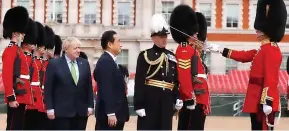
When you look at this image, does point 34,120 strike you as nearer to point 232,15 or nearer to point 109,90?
point 109,90

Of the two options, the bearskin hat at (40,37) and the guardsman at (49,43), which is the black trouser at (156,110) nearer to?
the bearskin hat at (40,37)

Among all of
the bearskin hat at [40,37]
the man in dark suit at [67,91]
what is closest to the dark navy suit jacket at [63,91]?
the man in dark suit at [67,91]

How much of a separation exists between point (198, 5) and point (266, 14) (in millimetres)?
22695

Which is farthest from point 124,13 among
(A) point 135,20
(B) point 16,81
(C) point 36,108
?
(B) point 16,81

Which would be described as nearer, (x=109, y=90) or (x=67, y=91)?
(x=109, y=90)

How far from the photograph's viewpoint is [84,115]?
6.94 metres

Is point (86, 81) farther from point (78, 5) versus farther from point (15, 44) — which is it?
point (78, 5)

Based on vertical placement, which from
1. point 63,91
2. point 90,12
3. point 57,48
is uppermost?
point 90,12

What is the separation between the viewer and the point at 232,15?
29.5 m

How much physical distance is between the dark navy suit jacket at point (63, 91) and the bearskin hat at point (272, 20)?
2416mm

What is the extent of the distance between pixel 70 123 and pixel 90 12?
→ 23.2m

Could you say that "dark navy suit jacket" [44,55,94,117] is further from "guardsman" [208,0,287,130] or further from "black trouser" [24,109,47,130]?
"guardsman" [208,0,287,130]

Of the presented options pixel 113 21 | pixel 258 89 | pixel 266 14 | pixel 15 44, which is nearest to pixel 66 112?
pixel 15 44

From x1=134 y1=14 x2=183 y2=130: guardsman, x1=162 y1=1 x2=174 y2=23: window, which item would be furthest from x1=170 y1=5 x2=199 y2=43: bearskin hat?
x1=162 y1=1 x2=174 y2=23: window
